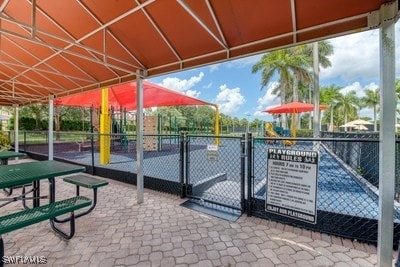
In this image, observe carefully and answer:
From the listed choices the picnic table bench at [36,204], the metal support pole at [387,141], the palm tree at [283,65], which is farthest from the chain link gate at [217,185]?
the palm tree at [283,65]

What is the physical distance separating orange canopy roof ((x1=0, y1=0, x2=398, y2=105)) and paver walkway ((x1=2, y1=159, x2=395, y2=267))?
2.43 m

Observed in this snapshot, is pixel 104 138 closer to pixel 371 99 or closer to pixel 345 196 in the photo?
pixel 345 196

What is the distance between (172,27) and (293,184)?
2653 mm

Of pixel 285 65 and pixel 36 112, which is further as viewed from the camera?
pixel 36 112

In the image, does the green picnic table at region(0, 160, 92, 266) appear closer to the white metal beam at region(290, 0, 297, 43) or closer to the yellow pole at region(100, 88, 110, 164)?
the white metal beam at region(290, 0, 297, 43)

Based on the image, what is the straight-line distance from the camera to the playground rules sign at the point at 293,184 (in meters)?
2.73

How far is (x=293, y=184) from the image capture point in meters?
2.88

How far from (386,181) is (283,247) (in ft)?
4.36

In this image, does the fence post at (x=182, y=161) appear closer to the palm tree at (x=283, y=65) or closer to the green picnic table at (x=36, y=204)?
the green picnic table at (x=36, y=204)

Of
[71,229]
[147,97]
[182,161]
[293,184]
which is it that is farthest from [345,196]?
[147,97]

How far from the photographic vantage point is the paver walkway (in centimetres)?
235

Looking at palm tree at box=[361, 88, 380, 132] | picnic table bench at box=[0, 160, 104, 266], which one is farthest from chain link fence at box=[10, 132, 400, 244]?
palm tree at box=[361, 88, 380, 132]

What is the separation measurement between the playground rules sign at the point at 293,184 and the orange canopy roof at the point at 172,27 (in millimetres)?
1450

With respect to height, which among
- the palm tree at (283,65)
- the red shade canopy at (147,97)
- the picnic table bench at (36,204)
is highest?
the palm tree at (283,65)
